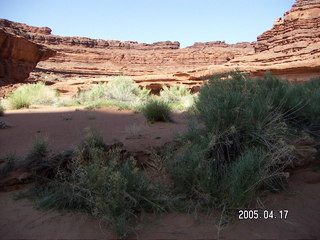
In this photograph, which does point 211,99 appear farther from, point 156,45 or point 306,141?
point 156,45

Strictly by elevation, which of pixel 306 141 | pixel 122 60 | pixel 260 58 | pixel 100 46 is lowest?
pixel 306 141

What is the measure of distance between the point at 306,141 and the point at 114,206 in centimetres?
288

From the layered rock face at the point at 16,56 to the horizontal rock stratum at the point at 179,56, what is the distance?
3201 mm

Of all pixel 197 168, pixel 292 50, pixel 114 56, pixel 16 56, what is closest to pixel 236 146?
pixel 197 168

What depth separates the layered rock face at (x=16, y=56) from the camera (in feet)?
68.1

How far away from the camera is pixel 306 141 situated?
3705mm

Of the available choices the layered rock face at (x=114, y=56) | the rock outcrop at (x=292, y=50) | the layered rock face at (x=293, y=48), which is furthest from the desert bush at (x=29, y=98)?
the layered rock face at (x=114, y=56)

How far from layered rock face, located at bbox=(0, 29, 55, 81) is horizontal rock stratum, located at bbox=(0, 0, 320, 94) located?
320 cm

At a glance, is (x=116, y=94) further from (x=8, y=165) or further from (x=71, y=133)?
(x=8, y=165)

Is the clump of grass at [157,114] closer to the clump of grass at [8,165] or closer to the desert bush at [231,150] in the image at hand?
the desert bush at [231,150]

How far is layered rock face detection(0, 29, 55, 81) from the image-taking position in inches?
817

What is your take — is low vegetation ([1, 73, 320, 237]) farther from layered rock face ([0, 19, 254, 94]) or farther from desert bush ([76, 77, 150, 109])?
layered rock face ([0, 19, 254, 94])

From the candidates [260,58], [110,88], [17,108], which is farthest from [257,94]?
[260,58]
